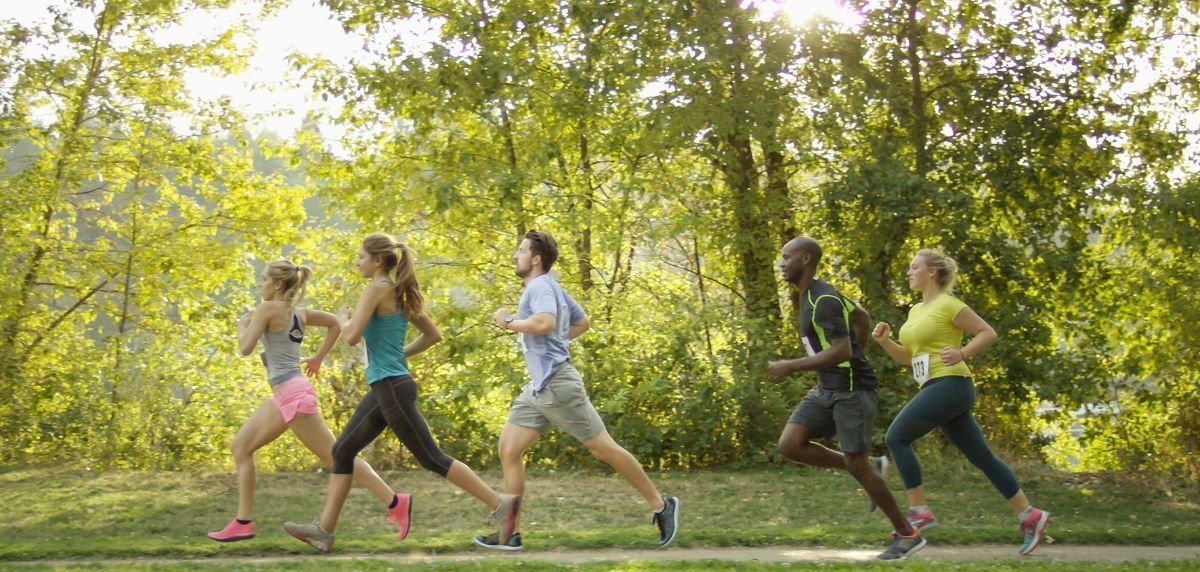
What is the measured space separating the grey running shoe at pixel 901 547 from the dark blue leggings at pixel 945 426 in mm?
446

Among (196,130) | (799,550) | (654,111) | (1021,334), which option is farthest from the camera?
(196,130)

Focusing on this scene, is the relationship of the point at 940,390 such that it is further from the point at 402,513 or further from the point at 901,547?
the point at 402,513

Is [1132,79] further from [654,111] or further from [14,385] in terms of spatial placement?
[14,385]

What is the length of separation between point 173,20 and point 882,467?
40.0 ft

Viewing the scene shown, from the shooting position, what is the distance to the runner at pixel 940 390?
25.1 ft

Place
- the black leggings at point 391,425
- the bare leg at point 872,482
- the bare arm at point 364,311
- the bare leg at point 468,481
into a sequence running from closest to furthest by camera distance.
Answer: the bare arm at point 364,311 < the bare leg at point 872,482 < the black leggings at point 391,425 < the bare leg at point 468,481

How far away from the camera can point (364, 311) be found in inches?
286

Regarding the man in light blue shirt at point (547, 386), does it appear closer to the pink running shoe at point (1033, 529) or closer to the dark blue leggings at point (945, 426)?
the dark blue leggings at point (945, 426)

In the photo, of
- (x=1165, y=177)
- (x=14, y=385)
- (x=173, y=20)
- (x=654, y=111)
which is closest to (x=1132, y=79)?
(x=1165, y=177)

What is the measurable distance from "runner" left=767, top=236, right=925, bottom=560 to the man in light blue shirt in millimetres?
1122

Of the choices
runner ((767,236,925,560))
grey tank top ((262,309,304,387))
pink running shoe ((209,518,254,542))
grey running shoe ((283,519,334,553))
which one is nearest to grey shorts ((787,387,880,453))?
runner ((767,236,925,560))

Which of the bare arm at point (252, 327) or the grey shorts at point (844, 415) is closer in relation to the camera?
the grey shorts at point (844, 415)

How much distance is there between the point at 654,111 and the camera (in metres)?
14.3

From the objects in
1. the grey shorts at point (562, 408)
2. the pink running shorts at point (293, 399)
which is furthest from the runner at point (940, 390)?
the pink running shorts at point (293, 399)
